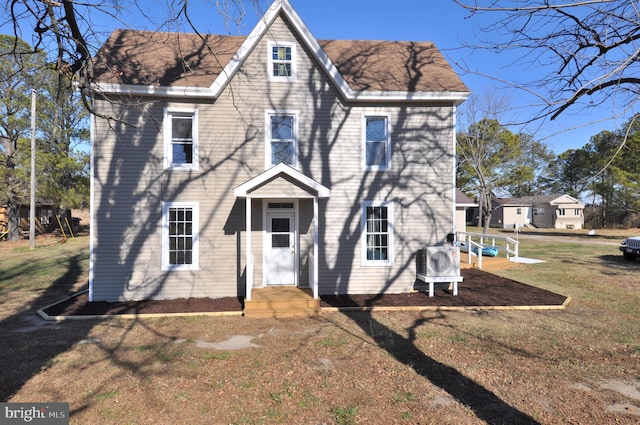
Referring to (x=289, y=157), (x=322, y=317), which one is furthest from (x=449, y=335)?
(x=289, y=157)

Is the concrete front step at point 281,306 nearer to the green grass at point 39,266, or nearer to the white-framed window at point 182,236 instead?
the white-framed window at point 182,236

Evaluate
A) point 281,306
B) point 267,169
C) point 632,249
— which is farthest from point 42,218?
point 632,249

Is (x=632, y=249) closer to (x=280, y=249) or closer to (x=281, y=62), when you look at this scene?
(x=280, y=249)

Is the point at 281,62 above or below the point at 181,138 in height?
above

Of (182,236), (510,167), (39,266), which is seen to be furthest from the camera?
(510,167)

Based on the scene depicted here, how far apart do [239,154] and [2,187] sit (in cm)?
2347

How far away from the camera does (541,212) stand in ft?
162

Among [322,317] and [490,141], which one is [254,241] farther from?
[490,141]

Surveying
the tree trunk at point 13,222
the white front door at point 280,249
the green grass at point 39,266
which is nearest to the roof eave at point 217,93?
the white front door at point 280,249

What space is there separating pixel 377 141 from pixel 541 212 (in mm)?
48334

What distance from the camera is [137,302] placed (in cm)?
952

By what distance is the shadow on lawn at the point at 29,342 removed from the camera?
16.9 ft

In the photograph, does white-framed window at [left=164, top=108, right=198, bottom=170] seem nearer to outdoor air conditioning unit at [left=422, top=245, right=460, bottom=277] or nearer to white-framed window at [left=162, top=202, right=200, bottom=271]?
white-framed window at [left=162, top=202, right=200, bottom=271]

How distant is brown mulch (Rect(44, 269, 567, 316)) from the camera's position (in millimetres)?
8703
